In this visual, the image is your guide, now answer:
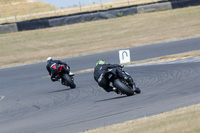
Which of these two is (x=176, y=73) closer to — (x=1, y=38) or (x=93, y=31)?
(x=93, y=31)

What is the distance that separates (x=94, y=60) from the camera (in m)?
24.6

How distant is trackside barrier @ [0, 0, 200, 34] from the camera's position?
3766cm

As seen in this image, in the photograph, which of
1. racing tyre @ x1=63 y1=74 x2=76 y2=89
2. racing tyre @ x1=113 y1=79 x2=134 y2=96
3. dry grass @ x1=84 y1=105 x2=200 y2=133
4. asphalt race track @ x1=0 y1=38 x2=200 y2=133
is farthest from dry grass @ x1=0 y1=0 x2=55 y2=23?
dry grass @ x1=84 y1=105 x2=200 y2=133

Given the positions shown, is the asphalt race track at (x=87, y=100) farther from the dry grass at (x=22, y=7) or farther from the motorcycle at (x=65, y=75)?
the dry grass at (x=22, y=7)

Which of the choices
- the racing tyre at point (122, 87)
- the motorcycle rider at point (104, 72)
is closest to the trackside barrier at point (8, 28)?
the motorcycle rider at point (104, 72)

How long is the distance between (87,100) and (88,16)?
88.6ft

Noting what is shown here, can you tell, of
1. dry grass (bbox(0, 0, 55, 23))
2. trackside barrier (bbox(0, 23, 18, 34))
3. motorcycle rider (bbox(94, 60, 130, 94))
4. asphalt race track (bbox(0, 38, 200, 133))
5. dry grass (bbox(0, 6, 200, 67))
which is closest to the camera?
asphalt race track (bbox(0, 38, 200, 133))

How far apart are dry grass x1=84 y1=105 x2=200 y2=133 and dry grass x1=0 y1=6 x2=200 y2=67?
21418 millimetres

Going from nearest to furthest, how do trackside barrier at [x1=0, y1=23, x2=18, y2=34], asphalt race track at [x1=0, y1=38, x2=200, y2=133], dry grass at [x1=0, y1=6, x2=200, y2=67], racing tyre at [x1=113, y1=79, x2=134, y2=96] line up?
asphalt race track at [x1=0, y1=38, x2=200, y2=133] < racing tyre at [x1=113, y1=79, x2=134, y2=96] < dry grass at [x1=0, y1=6, x2=200, y2=67] < trackside barrier at [x1=0, y1=23, x2=18, y2=34]

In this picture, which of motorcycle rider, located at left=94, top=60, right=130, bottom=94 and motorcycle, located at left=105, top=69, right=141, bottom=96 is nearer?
motorcycle, located at left=105, top=69, right=141, bottom=96

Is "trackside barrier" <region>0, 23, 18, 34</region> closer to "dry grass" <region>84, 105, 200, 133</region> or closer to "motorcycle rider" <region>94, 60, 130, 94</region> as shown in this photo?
"motorcycle rider" <region>94, 60, 130, 94</region>

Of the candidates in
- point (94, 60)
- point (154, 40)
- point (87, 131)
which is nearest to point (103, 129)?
point (87, 131)

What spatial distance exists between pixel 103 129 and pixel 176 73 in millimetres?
8198

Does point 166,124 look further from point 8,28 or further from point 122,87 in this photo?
point 8,28
